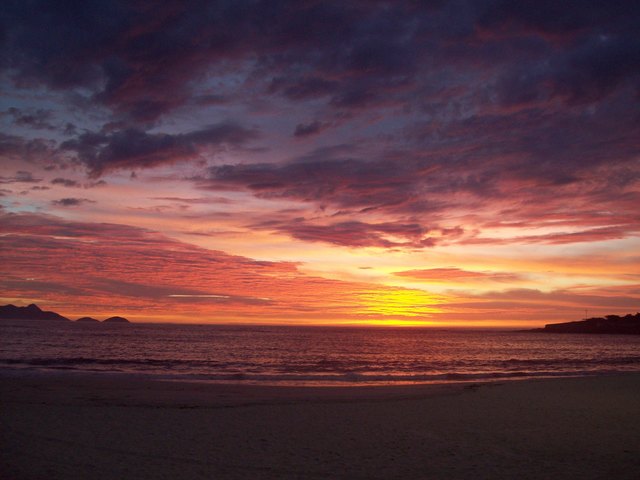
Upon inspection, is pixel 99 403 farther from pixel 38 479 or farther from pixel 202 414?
pixel 38 479

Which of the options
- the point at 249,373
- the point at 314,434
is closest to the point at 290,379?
the point at 249,373

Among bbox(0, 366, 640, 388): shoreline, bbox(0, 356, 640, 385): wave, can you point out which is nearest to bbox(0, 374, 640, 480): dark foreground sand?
bbox(0, 366, 640, 388): shoreline

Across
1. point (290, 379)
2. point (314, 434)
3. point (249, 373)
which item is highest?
point (314, 434)

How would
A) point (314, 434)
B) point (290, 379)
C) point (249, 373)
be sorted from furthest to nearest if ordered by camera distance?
point (249, 373) < point (290, 379) < point (314, 434)

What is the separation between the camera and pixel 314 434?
46.6 feet

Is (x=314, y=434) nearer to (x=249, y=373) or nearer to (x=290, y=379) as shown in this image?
(x=290, y=379)

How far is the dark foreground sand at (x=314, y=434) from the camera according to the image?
35.1 ft

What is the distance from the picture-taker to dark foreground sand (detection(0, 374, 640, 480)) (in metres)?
10.7

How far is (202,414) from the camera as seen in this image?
55.9 feet

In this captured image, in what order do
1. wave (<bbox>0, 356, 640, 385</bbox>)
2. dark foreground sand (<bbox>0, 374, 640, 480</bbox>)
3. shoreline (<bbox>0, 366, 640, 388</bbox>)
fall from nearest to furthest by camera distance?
dark foreground sand (<bbox>0, 374, 640, 480</bbox>) < shoreline (<bbox>0, 366, 640, 388</bbox>) < wave (<bbox>0, 356, 640, 385</bbox>)

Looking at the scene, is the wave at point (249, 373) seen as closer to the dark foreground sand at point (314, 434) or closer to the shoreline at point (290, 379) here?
the shoreline at point (290, 379)

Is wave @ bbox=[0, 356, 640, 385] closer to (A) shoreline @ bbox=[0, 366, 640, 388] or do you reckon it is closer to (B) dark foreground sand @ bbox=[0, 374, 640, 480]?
(A) shoreline @ bbox=[0, 366, 640, 388]

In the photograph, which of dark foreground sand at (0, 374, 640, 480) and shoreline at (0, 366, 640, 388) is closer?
dark foreground sand at (0, 374, 640, 480)

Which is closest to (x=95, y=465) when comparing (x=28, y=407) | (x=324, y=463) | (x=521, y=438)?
(x=324, y=463)
